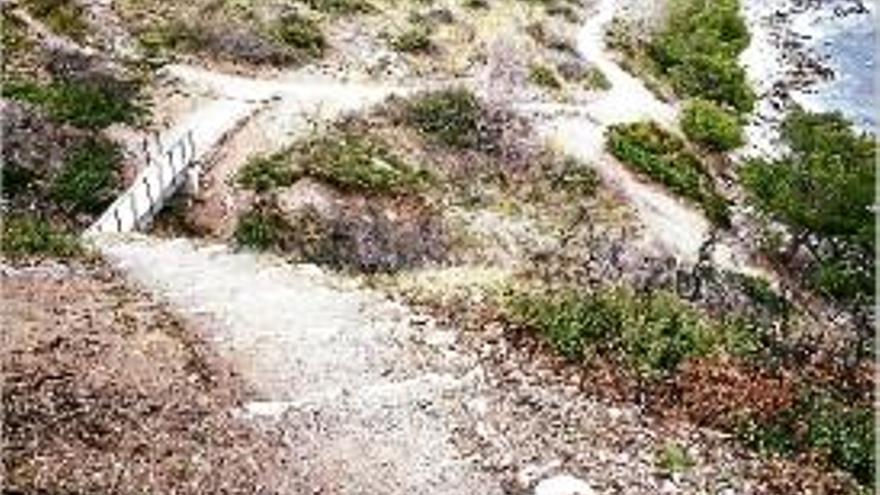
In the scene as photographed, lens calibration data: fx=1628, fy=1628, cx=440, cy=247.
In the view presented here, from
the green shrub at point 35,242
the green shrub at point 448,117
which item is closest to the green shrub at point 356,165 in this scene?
the green shrub at point 448,117

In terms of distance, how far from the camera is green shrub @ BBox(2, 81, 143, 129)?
38438mm

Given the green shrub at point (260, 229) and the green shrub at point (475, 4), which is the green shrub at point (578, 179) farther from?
the green shrub at point (475, 4)

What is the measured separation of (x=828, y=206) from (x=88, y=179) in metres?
19.1

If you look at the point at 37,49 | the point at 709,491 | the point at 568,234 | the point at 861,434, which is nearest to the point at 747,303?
the point at 568,234

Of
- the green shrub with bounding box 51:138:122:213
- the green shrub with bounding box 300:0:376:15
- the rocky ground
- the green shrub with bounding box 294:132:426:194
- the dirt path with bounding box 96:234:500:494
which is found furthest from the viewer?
the green shrub with bounding box 300:0:376:15

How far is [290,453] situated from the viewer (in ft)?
57.5

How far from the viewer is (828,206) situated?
42.2 meters

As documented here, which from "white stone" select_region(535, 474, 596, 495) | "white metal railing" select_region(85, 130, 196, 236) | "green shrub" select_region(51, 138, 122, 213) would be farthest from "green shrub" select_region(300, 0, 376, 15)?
"white stone" select_region(535, 474, 596, 495)

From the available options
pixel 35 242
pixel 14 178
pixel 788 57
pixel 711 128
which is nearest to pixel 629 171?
pixel 711 128

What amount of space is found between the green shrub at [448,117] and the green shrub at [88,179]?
30.4 feet

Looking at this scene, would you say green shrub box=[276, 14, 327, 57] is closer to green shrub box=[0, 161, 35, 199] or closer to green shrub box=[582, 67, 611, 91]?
green shrub box=[582, 67, 611, 91]

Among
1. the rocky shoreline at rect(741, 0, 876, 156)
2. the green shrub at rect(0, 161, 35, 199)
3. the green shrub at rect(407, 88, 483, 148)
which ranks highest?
the rocky shoreline at rect(741, 0, 876, 156)

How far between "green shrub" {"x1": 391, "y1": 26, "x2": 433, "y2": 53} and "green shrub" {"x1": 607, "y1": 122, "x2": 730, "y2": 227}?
7.25m

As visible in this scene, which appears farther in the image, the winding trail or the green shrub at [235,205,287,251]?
the winding trail
